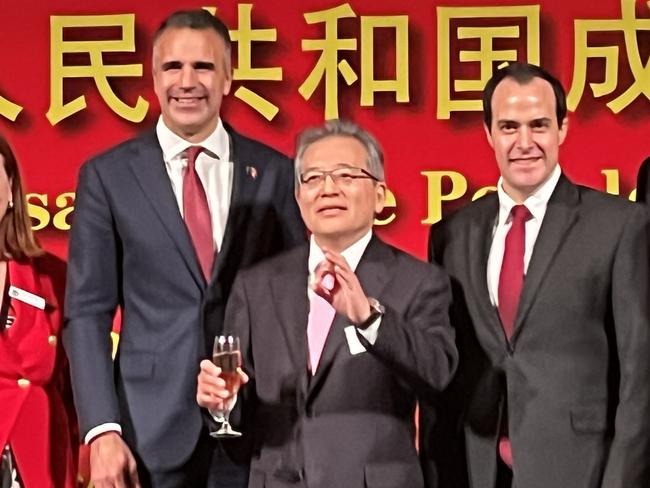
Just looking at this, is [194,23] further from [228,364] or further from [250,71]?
[228,364]

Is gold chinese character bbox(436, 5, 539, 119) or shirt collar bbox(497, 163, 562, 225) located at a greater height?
gold chinese character bbox(436, 5, 539, 119)

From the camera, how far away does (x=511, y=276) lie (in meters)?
2.90

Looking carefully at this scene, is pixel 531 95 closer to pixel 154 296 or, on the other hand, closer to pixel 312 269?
pixel 312 269

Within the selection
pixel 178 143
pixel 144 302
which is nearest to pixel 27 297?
pixel 144 302

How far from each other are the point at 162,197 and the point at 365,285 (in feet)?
1.88

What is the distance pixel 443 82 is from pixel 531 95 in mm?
624

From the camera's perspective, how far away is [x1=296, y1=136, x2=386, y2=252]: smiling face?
283cm

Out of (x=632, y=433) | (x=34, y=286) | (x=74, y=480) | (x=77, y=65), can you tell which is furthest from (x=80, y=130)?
(x=632, y=433)

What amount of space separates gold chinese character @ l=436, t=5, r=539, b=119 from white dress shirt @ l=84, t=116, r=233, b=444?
684 millimetres

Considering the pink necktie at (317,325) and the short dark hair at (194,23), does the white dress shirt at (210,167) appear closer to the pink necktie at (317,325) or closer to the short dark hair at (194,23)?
the short dark hair at (194,23)

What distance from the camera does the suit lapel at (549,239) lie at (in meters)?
2.84

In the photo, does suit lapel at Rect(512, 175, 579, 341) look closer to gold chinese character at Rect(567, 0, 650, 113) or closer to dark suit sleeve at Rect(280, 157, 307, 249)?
dark suit sleeve at Rect(280, 157, 307, 249)

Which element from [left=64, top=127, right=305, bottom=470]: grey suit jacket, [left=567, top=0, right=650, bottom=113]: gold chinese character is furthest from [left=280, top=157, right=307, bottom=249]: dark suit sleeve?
[left=567, top=0, right=650, bottom=113]: gold chinese character

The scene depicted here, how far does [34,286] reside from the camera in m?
3.19
